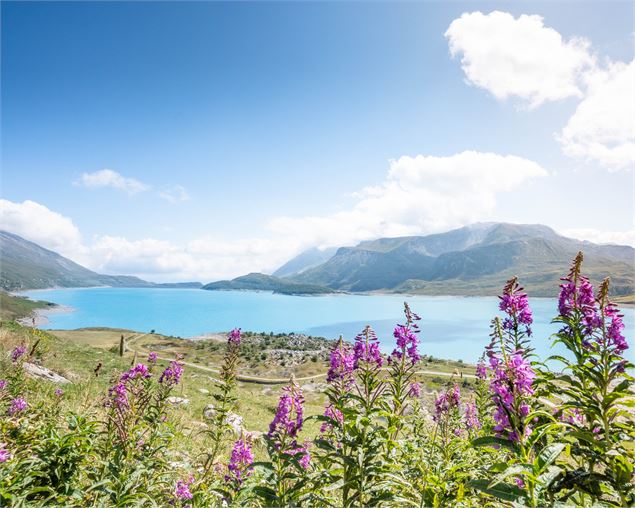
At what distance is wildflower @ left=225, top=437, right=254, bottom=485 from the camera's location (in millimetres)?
4825

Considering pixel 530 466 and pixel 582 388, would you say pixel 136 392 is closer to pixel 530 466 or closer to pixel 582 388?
pixel 530 466

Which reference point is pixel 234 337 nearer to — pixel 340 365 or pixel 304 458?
pixel 340 365

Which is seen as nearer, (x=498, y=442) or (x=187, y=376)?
(x=498, y=442)

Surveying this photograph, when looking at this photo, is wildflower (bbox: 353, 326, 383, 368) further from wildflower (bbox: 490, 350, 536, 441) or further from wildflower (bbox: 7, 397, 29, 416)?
wildflower (bbox: 7, 397, 29, 416)

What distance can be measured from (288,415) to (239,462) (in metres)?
1.51

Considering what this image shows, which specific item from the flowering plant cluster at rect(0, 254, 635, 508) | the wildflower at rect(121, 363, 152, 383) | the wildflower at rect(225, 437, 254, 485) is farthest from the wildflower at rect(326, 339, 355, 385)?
the wildflower at rect(121, 363, 152, 383)

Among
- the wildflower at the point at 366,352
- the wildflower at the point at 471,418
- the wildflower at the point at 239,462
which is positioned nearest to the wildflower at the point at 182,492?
the wildflower at the point at 239,462

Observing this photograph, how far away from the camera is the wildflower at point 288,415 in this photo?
163 inches

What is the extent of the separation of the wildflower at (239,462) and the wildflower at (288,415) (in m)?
1.16

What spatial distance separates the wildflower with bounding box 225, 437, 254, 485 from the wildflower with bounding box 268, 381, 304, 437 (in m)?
1.16

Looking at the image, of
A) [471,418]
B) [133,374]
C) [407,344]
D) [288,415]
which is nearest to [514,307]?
[407,344]

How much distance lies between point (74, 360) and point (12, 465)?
68.8 ft

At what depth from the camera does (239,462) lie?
4.99 meters

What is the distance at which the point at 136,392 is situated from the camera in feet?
15.7
